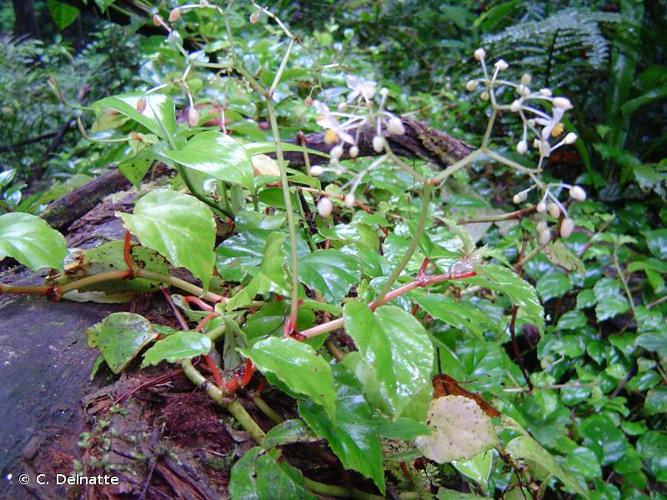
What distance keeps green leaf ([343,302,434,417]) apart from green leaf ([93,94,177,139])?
1.36 feet

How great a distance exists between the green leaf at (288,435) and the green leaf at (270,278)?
0.15 metres

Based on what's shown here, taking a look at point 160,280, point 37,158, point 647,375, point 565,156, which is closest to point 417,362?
point 160,280

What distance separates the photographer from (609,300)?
1535 millimetres

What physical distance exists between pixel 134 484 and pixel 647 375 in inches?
57.2

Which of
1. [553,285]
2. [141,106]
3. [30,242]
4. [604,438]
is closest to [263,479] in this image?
[30,242]

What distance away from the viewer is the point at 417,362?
0.49 metres

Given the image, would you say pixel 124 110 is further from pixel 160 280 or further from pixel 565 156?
pixel 565 156

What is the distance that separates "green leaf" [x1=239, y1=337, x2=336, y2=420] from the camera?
0.47 metres

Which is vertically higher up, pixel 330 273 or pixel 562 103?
pixel 562 103

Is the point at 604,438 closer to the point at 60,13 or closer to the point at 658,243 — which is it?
the point at 658,243

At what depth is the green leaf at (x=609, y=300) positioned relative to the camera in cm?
150

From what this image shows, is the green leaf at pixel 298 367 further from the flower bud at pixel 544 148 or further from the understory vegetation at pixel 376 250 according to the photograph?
the flower bud at pixel 544 148

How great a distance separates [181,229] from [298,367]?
24cm

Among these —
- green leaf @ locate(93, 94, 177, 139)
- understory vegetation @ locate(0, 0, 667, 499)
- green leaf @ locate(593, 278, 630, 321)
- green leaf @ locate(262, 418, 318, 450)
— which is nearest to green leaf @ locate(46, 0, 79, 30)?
understory vegetation @ locate(0, 0, 667, 499)
